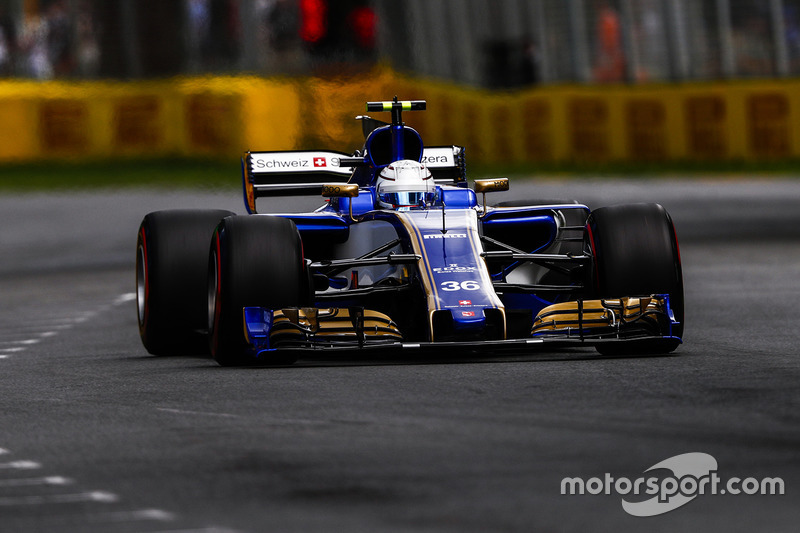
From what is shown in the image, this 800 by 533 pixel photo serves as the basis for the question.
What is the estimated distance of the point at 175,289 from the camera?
430 inches

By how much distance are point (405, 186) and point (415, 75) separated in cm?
2492

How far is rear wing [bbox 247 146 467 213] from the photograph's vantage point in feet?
39.7

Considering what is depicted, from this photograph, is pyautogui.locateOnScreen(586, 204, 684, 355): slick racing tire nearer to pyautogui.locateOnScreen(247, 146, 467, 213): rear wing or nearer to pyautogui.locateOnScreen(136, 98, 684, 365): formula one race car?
pyautogui.locateOnScreen(136, 98, 684, 365): formula one race car

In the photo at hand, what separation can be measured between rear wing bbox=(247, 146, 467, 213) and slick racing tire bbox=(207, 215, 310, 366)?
7.59 ft

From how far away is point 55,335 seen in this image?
12.5m

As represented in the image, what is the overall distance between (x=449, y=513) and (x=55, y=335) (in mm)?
7221

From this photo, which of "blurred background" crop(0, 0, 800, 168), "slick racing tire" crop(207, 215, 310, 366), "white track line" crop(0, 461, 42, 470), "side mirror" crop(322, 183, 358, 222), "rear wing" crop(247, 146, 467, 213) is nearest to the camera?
"white track line" crop(0, 461, 42, 470)

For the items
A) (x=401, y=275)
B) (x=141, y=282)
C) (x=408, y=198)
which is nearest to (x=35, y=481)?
(x=401, y=275)

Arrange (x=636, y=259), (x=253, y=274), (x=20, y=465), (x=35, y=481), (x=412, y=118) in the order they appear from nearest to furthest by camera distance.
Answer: (x=35, y=481) < (x=20, y=465) < (x=253, y=274) < (x=636, y=259) < (x=412, y=118)

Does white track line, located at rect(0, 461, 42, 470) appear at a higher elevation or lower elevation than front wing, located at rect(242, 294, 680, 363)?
higher

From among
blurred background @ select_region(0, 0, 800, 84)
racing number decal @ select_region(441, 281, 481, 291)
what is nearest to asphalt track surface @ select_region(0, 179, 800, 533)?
racing number decal @ select_region(441, 281, 481, 291)

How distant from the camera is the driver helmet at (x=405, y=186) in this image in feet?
35.6

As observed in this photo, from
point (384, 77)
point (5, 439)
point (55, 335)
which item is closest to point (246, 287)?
point (5, 439)

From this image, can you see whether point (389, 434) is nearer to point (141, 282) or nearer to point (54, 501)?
point (54, 501)
